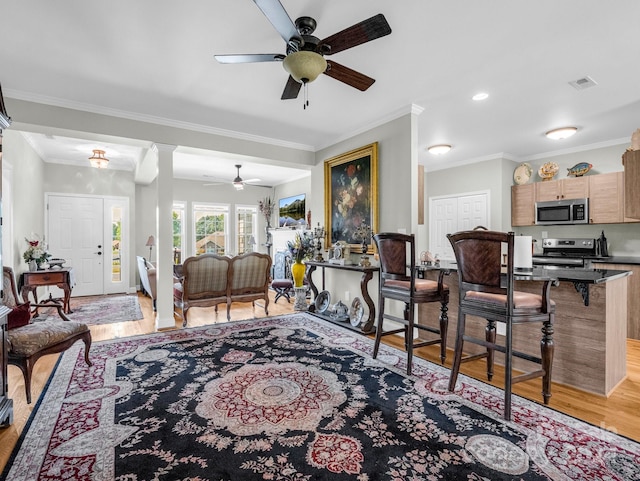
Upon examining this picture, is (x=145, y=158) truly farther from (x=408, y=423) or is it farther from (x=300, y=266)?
(x=408, y=423)

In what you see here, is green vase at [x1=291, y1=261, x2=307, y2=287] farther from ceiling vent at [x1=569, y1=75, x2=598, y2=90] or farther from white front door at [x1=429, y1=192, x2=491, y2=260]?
ceiling vent at [x1=569, y1=75, x2=598, y2=90]

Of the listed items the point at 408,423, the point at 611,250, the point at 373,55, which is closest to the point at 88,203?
the point at 373,55

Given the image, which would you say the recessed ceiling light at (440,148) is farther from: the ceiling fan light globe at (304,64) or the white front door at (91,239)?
the white front door at (91,239)

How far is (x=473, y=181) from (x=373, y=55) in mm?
4137

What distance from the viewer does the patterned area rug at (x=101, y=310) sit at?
189 inches

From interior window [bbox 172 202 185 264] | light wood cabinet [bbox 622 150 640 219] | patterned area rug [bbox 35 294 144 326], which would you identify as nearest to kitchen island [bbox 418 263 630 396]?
light wood cabinet [bbox 622 150 640 219]

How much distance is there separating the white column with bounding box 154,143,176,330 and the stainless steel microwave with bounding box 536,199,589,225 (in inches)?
220

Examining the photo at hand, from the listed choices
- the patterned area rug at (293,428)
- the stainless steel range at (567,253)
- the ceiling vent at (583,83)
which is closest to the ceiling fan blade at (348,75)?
the ceiling vent at (583,83)

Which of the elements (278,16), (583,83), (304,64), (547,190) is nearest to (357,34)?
(304,64)

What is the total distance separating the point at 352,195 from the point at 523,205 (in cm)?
311

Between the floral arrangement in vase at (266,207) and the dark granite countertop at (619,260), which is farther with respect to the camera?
the floral arrangement in vase at (266,207)

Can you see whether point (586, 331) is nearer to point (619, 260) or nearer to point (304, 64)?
point (619, 260)

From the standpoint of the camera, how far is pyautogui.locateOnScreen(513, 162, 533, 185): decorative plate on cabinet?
18.8 feet

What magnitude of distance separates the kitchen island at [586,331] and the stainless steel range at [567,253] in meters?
2.12
